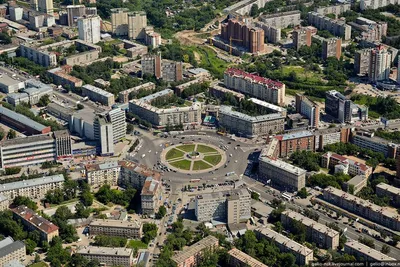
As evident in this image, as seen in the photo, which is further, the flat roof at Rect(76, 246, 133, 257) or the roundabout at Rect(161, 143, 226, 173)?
the roundabout at Rect(161, 143, 226, 173)

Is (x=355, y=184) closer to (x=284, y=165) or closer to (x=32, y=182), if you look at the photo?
(x=284, y=165)

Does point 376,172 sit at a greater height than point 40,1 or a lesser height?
lesser

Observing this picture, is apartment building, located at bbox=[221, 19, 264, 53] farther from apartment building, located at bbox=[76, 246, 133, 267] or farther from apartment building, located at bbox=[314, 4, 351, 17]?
apartment building, located at bbox=[76, 246, 133, 267]

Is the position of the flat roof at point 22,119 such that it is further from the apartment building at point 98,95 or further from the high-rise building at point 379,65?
the high-rise building at point 379,65

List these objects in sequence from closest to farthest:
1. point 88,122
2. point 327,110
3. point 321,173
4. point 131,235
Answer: point 131,235 → point 321,173 → point 88,122 → point 327,110

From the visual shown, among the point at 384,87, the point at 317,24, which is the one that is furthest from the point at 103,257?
the point at 317,24

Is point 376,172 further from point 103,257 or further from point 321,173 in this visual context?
point 103,257

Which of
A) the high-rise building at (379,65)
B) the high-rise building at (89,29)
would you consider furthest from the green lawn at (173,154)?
the high-rise building at (89,29)

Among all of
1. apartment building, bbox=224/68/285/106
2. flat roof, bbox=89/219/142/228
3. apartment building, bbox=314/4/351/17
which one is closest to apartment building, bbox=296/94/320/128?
apartment building, bbox=224/68/285/106
